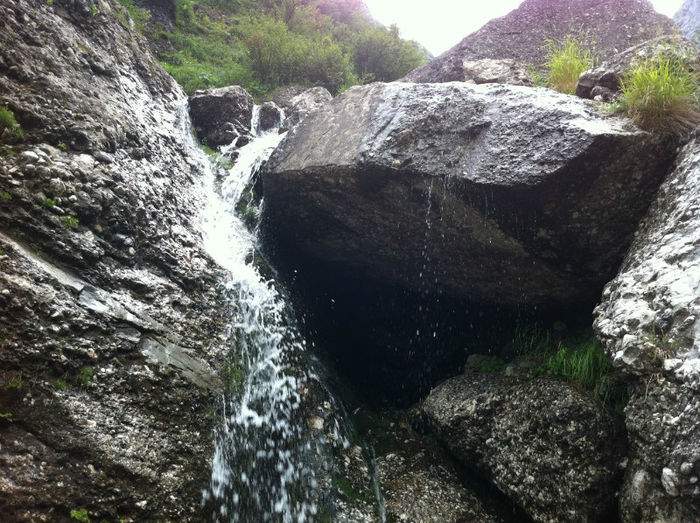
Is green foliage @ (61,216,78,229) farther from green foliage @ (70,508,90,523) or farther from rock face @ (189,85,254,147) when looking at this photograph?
rock face @ (189,85,254,147)

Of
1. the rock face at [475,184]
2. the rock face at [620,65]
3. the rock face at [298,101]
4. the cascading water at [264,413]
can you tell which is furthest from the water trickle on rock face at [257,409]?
the rock face at [620,65]

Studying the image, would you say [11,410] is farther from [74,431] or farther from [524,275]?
[524,275]

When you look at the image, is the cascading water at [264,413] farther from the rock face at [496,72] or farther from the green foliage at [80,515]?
the rock face at [496,72]

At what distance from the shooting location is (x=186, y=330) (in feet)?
15.1

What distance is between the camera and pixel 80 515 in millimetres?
2943

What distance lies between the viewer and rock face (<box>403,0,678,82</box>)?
8.89 meters

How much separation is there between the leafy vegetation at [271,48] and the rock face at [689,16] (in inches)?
313

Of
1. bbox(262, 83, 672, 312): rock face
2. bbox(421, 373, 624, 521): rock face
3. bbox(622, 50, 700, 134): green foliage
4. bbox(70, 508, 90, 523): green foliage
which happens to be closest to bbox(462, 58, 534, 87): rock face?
bbox(262, 83, 672, 312): rock face

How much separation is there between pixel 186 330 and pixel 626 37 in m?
10.2

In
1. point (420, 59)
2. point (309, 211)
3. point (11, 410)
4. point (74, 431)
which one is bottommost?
point (74, 431)

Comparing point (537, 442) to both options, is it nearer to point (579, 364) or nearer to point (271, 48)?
point (579, 364)

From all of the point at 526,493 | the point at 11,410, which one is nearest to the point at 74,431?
the point at 11,410

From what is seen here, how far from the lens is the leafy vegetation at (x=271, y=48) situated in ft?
40.5

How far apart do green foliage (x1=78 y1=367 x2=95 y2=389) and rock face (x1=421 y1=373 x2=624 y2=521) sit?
4149 millimetres
